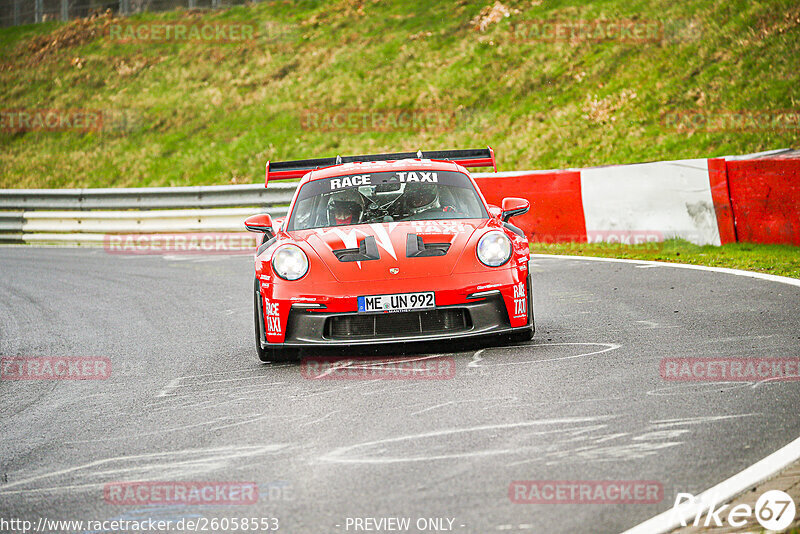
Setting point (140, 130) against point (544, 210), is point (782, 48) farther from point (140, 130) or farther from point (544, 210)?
point (140, 130)

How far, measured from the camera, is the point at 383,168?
26.4ft

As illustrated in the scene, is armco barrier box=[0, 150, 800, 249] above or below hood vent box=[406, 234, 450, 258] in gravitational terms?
above

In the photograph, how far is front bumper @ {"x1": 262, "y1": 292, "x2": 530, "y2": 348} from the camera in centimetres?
638

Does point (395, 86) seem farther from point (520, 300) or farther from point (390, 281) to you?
point (390, 281)

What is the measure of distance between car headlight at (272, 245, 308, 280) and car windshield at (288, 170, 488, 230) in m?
0.71

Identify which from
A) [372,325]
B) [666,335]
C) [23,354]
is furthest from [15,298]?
[666,335]

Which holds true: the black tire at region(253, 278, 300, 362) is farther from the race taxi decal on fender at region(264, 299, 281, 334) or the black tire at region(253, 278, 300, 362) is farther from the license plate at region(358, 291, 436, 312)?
the license plate at region(358, 291, 436, 312)

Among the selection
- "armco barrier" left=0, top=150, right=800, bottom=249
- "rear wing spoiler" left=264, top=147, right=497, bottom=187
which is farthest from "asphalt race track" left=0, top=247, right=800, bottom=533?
"armco barrier" left=0, top=150, right=800, bottom=249

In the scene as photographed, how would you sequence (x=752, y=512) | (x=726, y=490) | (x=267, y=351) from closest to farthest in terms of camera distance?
(x=752, y=512), (x=726, y=490), (x=267, y=351)

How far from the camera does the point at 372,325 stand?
6410 millimetres

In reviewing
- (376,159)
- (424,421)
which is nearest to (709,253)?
(376,159)

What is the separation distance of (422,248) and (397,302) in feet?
1.76

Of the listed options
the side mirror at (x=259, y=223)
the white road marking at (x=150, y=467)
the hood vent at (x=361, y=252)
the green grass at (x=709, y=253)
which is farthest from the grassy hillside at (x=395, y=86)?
the white road marking at (x=150, y=467)

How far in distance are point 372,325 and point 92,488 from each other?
2550 millimetres
